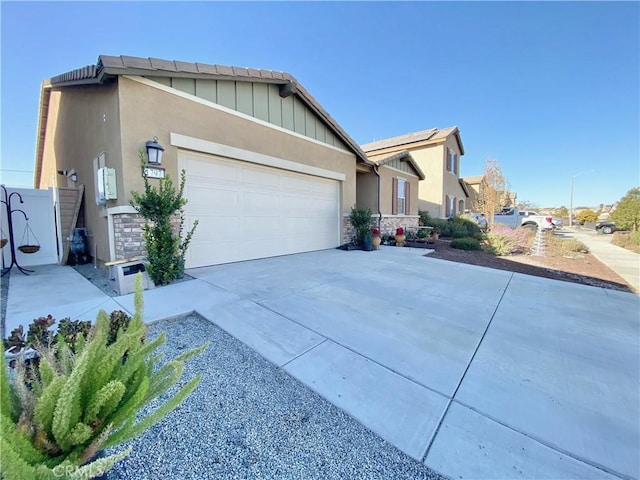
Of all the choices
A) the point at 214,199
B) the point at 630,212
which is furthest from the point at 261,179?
the point at 630,212

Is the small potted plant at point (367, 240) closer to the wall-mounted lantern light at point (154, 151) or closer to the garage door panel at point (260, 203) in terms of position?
the garage door panel at point (260, 203)

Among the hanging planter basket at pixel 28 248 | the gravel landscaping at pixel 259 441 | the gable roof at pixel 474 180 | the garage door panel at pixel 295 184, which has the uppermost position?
the gable roof at pixel 474 180

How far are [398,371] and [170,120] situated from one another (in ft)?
19.5

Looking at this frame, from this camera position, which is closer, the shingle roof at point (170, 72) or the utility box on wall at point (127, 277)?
the utility box on wall at point (127, 277)

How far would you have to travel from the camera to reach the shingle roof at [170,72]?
4.53 metres

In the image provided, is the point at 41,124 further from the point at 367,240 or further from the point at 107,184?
the point at 367,240

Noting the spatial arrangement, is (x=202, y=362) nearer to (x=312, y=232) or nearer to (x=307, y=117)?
(x=312, y=232)

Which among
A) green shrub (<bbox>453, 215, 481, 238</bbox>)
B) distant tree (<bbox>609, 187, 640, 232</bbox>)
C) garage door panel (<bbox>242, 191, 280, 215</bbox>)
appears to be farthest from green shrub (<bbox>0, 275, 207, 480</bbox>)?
distant tree (<bbox>609, 187, 640, 232</bbox>)

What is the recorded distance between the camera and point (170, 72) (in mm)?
5141

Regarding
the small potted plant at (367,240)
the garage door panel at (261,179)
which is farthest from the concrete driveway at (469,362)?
the small potted plant at (367,240)

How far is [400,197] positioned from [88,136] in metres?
11.6

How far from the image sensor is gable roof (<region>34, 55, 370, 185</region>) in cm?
456

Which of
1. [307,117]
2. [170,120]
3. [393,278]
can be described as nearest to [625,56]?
[307,117]

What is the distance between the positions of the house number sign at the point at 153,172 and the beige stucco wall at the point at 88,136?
1.54 feet
